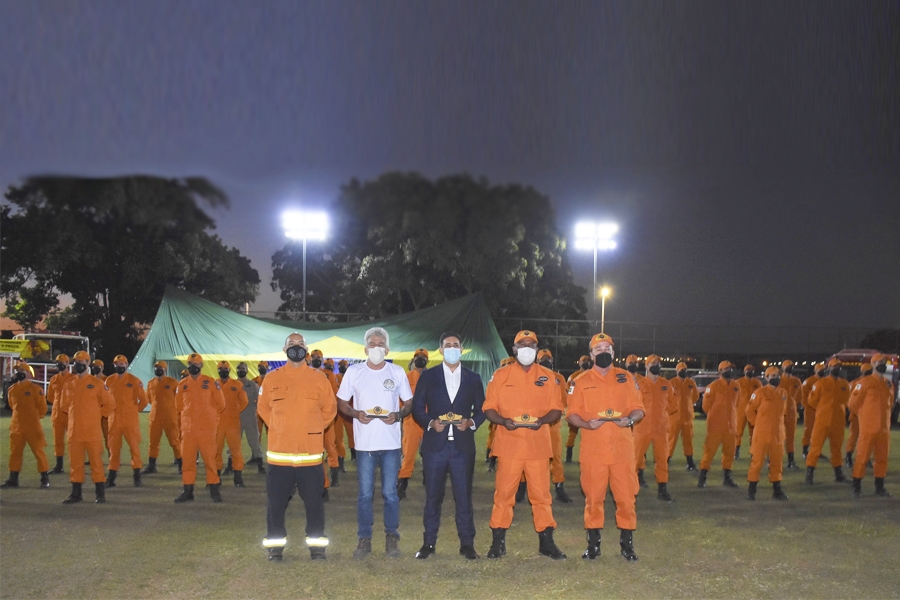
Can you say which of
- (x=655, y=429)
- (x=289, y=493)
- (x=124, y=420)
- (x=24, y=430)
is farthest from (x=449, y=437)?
(x=24, y=430)

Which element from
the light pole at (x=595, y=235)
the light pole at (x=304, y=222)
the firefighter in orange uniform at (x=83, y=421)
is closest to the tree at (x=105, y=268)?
the light pole at (x=304, y=222)

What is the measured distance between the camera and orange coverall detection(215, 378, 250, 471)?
11.0m

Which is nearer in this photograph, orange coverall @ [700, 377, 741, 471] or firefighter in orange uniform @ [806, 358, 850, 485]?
orange coverall @ [700, 377, 741, 471]

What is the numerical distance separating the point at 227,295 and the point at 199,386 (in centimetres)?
3113

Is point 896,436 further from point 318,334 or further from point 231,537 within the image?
point 231,537

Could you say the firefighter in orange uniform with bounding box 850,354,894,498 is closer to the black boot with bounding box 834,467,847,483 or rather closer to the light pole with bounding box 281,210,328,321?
the black boot with bounding box 834,467,847,483

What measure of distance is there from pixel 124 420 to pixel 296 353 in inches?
228

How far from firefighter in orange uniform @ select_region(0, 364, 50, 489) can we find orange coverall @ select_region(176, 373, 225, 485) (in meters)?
2.57

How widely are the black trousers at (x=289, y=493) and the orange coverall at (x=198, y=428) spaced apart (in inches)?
124

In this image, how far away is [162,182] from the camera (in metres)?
9.98

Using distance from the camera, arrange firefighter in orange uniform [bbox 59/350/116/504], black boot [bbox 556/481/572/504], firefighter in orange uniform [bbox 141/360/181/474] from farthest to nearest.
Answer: firefighter in orange uniform [bbox 141/360/181/474] → black boot [bbox 556/481/572/504] → firefighter in orange uniform [bbox 59/350/116/504]

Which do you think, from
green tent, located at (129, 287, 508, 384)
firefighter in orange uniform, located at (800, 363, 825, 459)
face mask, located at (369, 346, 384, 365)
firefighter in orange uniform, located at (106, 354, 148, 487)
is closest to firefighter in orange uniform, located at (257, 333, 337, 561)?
face mask, located at (369, 346, 384, 365)

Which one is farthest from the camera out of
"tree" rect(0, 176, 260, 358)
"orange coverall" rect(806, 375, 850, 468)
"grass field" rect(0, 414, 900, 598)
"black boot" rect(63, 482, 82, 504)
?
"tree" rect(0, 176, 260, 358)

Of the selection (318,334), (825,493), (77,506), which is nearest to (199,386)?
(77,506)
